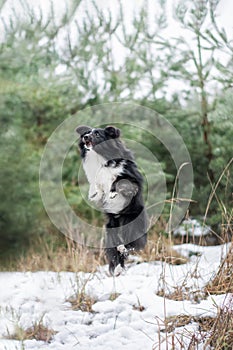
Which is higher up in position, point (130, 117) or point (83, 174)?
point (130, 117)

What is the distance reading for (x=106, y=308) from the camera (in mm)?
2602

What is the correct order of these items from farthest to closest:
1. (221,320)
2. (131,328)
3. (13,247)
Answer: (13,247)
(131,328)
(221,320)

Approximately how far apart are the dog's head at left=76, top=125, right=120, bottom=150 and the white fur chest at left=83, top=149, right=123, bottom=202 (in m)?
0.02

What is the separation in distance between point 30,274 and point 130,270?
30.8 inches

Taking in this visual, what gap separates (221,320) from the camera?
206 centimetres

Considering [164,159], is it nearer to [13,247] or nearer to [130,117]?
[130,117]

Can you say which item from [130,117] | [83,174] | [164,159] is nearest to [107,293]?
[130,117]

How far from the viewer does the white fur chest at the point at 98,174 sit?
144 cm

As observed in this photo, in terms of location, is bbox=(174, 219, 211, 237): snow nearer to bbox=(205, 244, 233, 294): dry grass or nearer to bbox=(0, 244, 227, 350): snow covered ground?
bbox=(0, 244, 227, 350): snow covered ground

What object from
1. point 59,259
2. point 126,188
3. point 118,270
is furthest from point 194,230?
point 126,188

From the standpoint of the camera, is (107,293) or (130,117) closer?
(107,293)

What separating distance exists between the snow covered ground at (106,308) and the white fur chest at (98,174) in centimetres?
72

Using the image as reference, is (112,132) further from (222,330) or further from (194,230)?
(194,230)

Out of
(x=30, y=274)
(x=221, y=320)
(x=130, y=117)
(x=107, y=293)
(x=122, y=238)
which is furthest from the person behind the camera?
(x=30, y=274)
